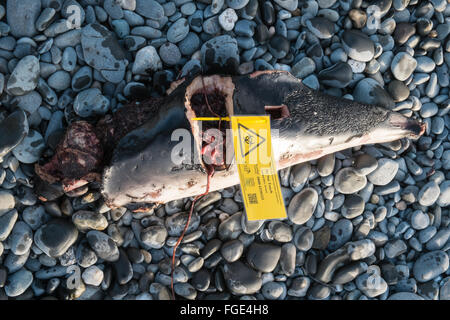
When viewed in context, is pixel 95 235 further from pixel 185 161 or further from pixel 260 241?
pixel 260 241

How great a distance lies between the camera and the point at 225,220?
3033 mm

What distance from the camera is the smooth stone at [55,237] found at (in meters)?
2.71

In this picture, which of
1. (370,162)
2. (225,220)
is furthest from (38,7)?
(370,162)

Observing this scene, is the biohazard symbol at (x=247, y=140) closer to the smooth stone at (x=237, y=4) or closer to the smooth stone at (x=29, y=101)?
the smooth stone at (x=237, y=4)

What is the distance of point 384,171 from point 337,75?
0.92 meters

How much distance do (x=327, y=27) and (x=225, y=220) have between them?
183 cm

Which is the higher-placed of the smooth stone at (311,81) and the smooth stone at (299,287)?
the smooth stone at (311,81)

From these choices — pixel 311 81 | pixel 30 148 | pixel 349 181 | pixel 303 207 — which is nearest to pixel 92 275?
pixel 30 148

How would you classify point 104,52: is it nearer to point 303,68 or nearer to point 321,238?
point 303,68

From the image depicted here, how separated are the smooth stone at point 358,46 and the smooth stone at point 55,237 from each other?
2.66m

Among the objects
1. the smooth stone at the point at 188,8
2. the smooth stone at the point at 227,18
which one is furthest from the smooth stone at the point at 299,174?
the smooth stone at the point at 188,8

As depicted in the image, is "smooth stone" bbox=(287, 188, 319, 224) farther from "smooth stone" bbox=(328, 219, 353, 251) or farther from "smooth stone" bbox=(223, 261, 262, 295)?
"smooth stone" bbox=(223, 261, 262, 295)

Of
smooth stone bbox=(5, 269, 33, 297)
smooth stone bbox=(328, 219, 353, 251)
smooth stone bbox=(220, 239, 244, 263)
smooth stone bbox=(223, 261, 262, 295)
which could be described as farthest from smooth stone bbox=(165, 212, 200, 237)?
smooth stone bbox=(328, 219, 353, 251)

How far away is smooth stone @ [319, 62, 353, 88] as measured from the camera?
310cm
